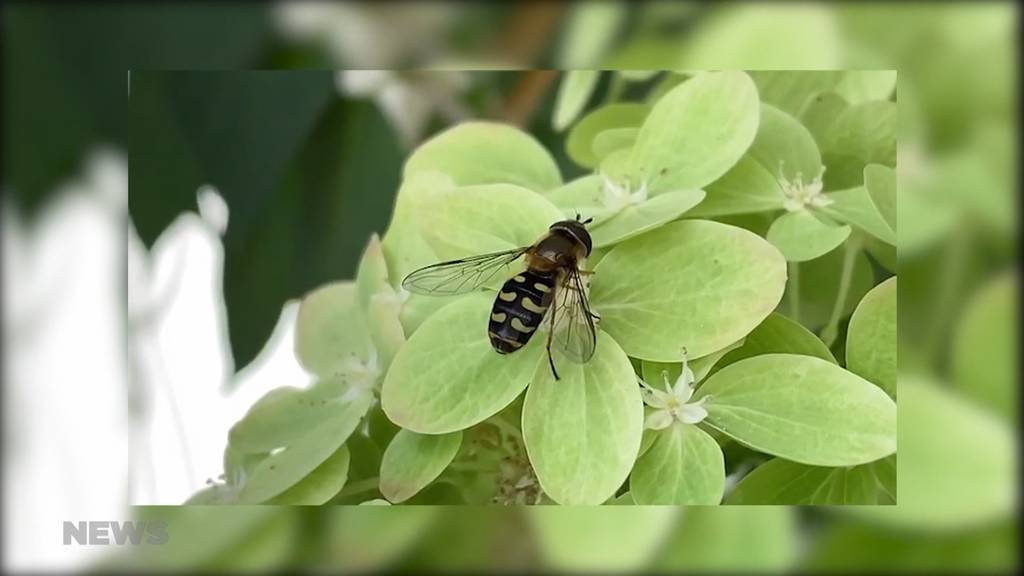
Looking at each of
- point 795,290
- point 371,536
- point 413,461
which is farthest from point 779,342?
point 371,536

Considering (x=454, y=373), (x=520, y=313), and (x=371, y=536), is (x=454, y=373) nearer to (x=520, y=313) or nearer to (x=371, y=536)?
(x=520, y=313)

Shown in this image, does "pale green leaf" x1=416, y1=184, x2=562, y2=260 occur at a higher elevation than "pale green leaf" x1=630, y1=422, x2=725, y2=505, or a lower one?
higher

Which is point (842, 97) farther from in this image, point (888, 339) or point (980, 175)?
point (980, 175)

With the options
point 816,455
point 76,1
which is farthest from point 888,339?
point 76,1

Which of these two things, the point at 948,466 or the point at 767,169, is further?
the point at 948,466

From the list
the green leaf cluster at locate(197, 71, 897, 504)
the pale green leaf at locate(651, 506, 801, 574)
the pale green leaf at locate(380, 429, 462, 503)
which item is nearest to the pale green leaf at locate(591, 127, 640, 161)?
the green leaf cluster at locate(197, 71, 897, 504)

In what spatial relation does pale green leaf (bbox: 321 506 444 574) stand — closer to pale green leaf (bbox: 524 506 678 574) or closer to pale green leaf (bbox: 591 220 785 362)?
pale green leaf (bbox: 524 506 678 574)
